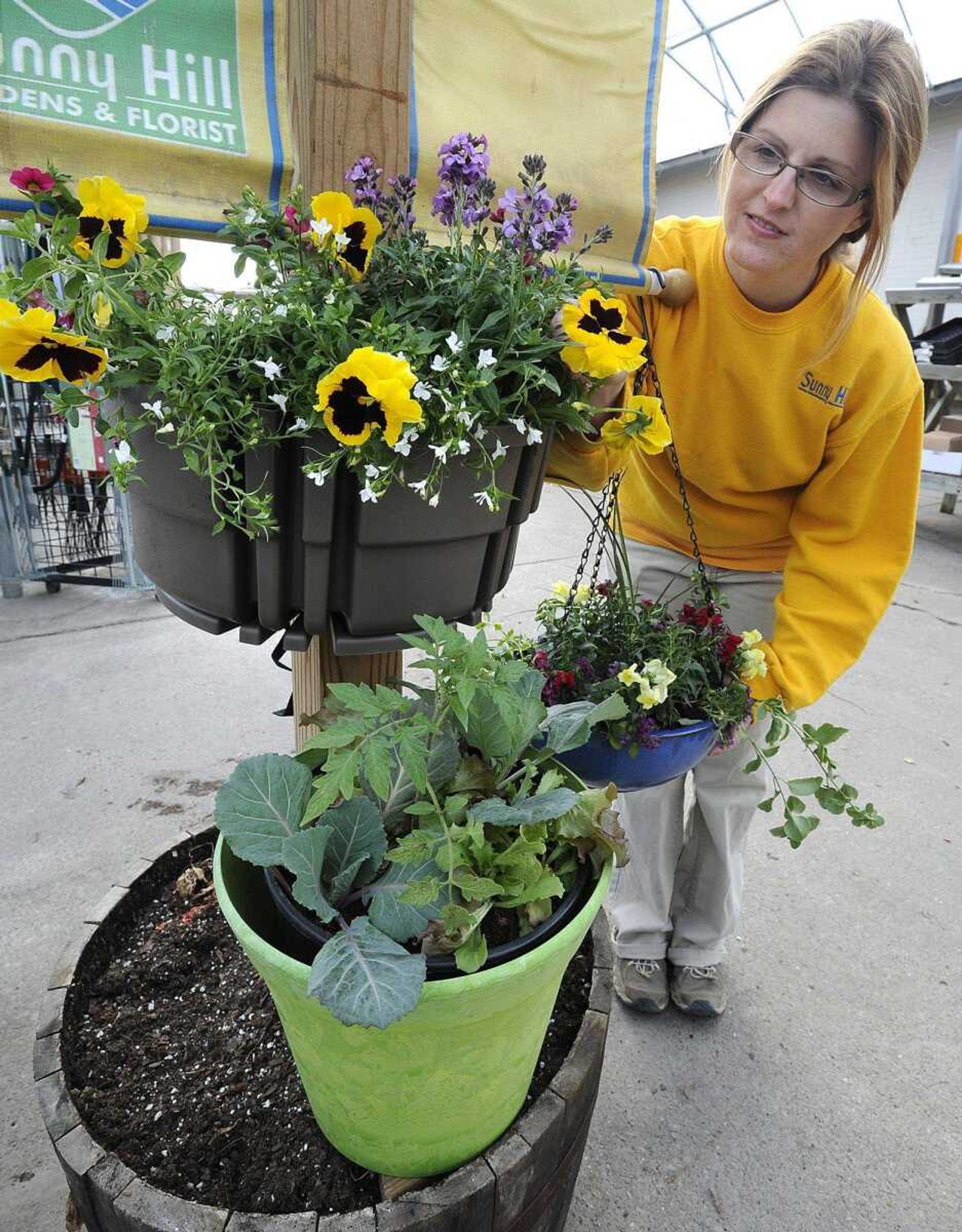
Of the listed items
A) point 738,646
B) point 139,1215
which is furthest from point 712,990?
point 139,1215

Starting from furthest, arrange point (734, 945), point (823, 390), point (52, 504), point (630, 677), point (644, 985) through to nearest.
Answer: point (52, 504) → point (734, 945) → point (644, 985) → point (823, 390) → point (630, 677)

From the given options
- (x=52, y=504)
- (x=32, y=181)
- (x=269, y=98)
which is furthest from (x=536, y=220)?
(x=52, y=504)

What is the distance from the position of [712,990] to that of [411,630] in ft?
4.41

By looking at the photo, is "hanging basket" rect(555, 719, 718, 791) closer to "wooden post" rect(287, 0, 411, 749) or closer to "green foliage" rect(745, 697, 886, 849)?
"green foliage" rect(745, 697, 886, 849)

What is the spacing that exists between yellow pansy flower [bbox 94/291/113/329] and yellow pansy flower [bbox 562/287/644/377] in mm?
380

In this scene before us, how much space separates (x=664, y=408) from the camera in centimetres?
136

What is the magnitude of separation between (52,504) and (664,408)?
3.17m

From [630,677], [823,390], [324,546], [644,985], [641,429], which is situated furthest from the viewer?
[644,985]

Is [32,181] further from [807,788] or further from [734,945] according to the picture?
[734,945]

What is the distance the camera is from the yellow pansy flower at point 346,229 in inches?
27.0

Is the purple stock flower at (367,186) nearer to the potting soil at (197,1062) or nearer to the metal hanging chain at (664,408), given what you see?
the metal hanging chain at (664,408)

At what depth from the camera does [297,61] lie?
77 cm

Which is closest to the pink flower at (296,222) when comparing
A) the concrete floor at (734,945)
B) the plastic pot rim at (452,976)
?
the plastic pot rim at (452,976)

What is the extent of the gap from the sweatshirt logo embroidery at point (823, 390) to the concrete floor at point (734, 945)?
1.31m
